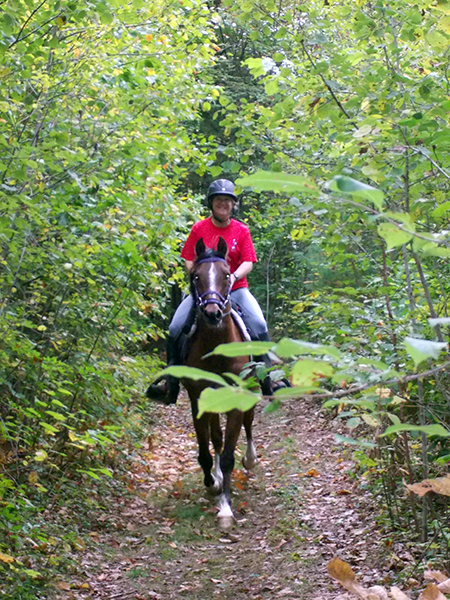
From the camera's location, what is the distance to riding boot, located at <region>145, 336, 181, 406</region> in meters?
7.41

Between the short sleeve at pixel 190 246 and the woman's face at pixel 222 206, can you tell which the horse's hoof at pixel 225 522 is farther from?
the woman's face at pixel 222 206

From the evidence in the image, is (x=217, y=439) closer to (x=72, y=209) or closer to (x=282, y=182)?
(x=72, y=209)

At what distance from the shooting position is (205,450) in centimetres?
759

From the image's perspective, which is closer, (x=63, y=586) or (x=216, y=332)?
(x=63, y=586)

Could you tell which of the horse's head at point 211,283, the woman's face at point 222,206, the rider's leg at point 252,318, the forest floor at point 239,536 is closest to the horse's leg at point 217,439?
the forest floor at point 239,536

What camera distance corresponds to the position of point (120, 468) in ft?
29.0

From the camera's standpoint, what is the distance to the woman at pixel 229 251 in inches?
286

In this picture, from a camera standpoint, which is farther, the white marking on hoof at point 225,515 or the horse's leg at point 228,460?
the white marking on hoof at point 225,515

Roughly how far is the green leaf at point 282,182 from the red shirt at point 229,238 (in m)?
5.83

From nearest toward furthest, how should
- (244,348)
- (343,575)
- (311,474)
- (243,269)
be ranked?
1. (244,348)
2. (343,575)
3. (243,269)
4. (311,474)

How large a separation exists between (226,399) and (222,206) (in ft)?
19.6

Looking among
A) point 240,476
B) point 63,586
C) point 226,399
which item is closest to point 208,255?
point 63,586

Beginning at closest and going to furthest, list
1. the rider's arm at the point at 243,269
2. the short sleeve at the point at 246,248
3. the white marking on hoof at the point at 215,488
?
the rider's arm at the point at 243,269 → the short sleeve at the point at 246,248 → the white marking on hoof at the point at 215,488

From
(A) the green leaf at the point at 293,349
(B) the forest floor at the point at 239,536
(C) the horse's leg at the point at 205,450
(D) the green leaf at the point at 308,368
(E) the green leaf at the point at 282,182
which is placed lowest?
(B) the forest floor at the point at 239,536
